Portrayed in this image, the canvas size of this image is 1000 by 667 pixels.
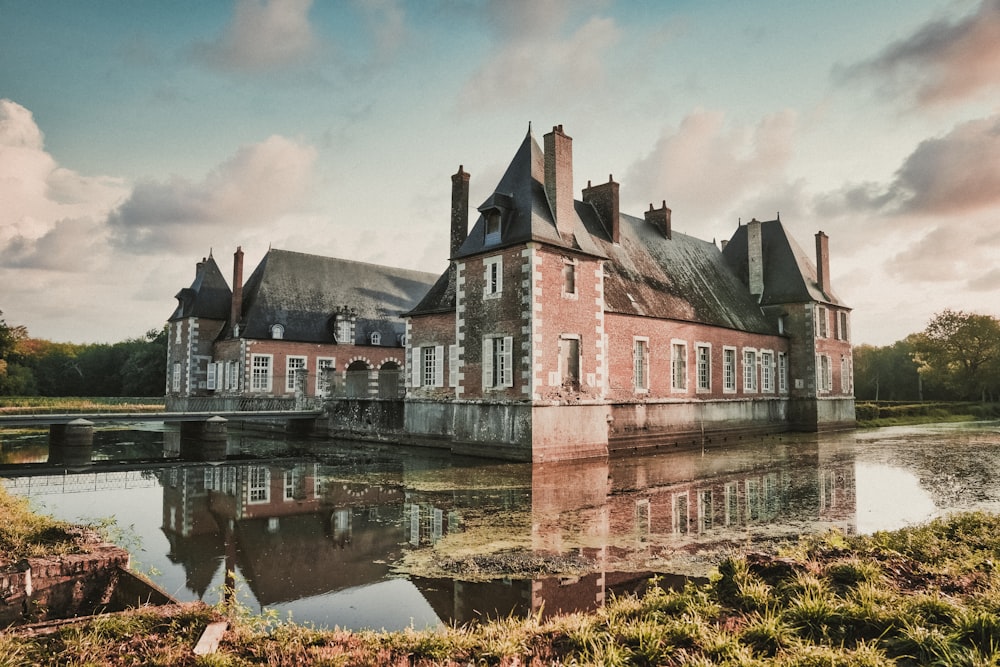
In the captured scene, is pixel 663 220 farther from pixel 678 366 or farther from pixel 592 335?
pixel 592 335

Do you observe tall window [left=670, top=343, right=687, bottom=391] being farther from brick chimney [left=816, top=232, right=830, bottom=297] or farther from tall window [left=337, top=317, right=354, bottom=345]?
tall window [left=337, top=317, right=354, bottom=345]

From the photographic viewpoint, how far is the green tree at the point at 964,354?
56.0 metres

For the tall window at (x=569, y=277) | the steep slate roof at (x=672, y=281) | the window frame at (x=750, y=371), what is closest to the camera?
the tall window at (x=569, y=277)

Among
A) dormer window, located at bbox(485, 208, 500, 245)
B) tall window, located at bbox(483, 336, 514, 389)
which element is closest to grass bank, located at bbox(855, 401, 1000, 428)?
tall window, located at bbox(483, 336, 514, 389)

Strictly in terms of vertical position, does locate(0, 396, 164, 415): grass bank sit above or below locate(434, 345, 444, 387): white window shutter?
below

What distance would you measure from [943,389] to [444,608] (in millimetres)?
68796

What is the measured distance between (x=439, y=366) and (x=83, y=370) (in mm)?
47692

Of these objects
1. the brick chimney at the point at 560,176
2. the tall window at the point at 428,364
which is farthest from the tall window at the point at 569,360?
the tall window at the point at 428,364

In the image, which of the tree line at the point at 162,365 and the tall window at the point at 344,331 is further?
the tree line at the point at 162,365

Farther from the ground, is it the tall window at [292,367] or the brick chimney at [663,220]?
the brick chimney at [663,220]

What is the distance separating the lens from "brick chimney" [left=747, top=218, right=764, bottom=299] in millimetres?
32969

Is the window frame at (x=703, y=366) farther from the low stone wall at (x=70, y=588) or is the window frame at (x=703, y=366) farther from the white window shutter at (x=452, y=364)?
the low stone wall at (x=70, y=588)

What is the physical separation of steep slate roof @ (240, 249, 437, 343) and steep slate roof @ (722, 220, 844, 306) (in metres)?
18.9

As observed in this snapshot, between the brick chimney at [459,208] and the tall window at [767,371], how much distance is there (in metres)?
15.4
